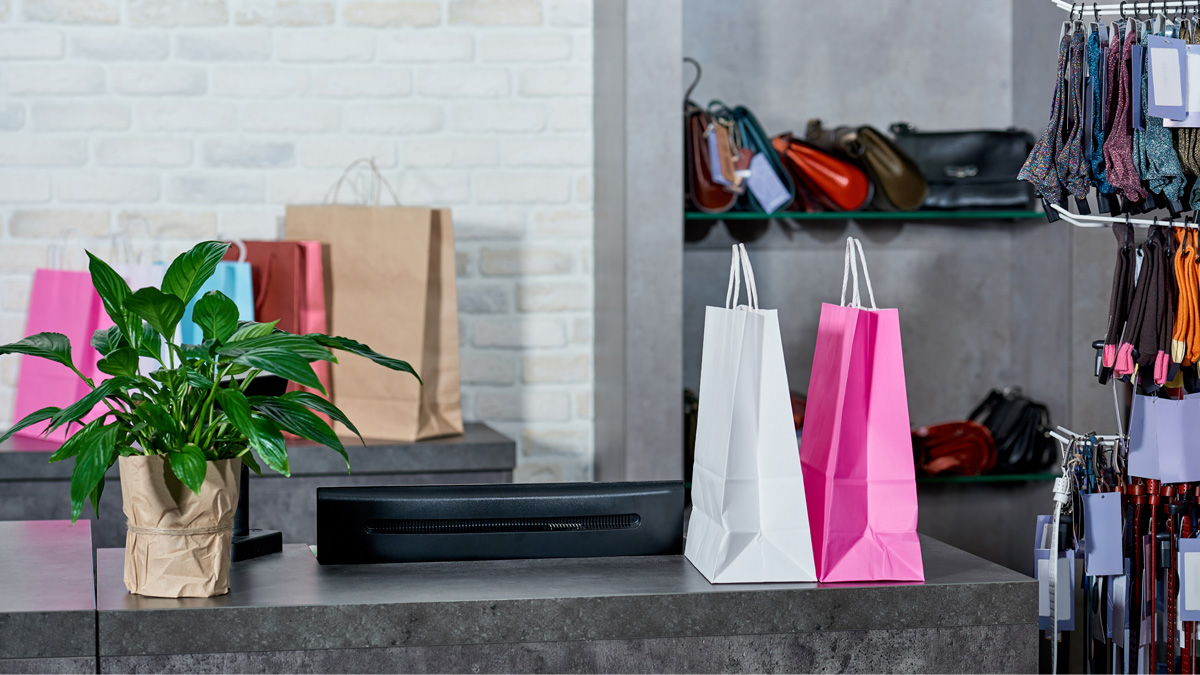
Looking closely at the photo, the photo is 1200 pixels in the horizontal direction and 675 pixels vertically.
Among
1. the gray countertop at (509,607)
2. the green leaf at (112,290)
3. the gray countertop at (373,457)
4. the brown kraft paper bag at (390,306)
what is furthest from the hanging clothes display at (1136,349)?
the green leaf at (112,290)

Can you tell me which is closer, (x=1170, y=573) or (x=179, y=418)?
(x=179, y=418)

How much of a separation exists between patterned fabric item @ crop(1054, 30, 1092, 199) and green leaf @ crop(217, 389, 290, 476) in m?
1.48

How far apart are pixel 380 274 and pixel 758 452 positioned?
1.52 meters

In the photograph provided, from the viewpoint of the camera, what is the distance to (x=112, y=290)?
48.6 inches

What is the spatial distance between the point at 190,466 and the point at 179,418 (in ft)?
0.29

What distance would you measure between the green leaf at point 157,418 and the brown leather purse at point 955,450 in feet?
6.84

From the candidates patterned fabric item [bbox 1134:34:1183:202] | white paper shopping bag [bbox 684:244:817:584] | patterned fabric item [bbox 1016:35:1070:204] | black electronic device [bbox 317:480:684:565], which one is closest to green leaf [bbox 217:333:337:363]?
black electronic device [bbox 317:480:684:565]

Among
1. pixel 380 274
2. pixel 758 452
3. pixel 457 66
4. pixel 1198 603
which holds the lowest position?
pixel 1198 603

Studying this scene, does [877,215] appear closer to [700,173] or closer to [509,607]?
[700,173]

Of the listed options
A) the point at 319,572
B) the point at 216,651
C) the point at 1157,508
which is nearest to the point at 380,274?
the point at 319,572

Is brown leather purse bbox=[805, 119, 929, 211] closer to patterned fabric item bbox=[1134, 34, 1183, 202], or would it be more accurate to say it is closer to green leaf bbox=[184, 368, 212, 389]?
patterned fabric item bbox=[1134, 34, 1183, 202]

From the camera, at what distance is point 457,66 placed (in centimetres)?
301

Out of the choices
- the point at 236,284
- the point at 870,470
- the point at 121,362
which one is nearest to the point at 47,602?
the point at 121,362

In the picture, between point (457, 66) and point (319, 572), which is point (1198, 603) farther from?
point (457, 66)
